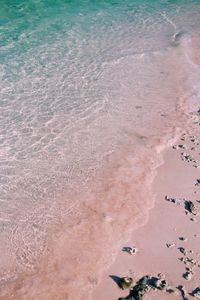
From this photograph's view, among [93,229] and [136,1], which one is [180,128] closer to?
[93,229]

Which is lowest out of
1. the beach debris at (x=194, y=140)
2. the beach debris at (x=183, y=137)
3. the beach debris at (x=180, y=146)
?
the beach debris at (x=180, y=146)

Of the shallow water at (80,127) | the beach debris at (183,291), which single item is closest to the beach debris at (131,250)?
the shallow water at (80,127)

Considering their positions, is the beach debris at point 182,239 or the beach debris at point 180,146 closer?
the beach debris at point 182,239

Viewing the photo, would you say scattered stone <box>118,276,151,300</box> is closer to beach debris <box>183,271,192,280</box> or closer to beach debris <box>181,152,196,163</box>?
beach debris <box>183,271,192,280</box>

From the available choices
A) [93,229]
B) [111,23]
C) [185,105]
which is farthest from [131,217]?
[111,23]

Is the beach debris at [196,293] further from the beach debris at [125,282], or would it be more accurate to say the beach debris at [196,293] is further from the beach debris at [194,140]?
the beach debris at [194,140]

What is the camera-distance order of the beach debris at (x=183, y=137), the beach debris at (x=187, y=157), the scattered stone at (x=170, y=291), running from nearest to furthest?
the scattered stone at (x=170, y=291), the beach debris at (x=187, y=157), the beach debris at (x=183, y=137)
